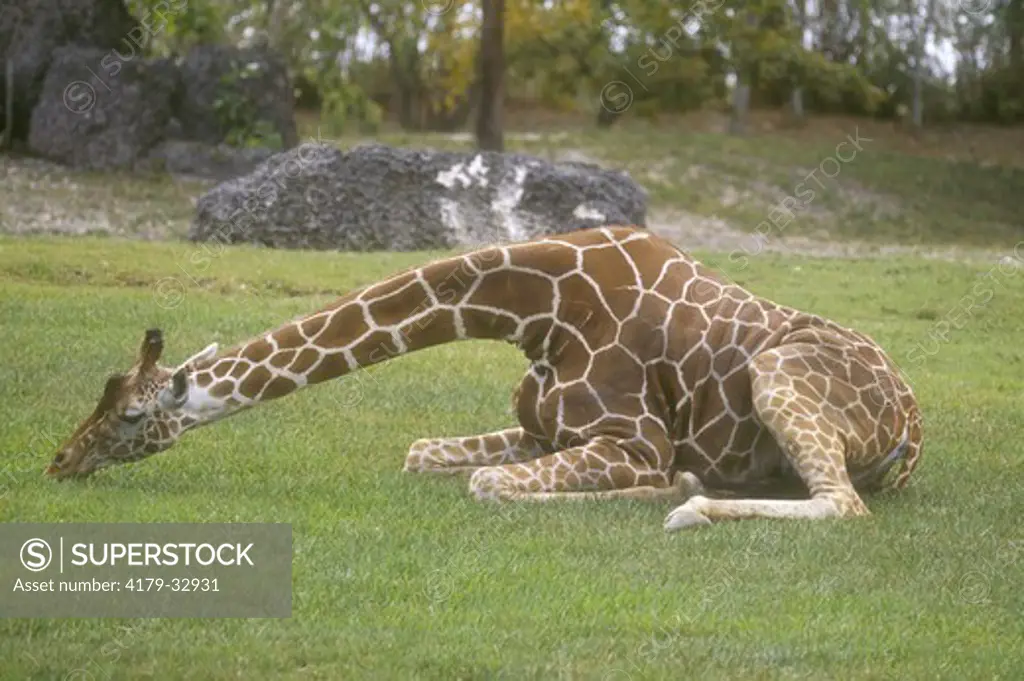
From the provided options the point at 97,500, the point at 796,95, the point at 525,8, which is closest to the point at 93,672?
the point at 97,500

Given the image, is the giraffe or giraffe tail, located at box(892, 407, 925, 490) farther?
giraffe tail, located at box(892, 407, 925, 490)

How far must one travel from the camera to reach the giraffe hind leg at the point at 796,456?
6715 mm

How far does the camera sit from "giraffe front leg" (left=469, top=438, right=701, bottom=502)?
7.00 m

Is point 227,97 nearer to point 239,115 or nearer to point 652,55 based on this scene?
point 239,115

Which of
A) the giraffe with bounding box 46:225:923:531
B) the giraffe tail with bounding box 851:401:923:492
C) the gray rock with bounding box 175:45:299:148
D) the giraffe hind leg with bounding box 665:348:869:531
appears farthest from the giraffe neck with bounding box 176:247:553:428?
the gray rock with bounding box 175:45:299:148

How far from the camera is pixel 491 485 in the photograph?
6.98 meters

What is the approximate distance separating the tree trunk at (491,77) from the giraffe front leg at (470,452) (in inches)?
552

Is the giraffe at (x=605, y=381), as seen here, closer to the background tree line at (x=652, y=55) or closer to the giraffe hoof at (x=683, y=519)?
the giraffe hoof at (x=683, y=519)

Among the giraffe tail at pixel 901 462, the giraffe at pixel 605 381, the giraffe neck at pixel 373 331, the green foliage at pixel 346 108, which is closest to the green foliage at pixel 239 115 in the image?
the green foliage at pixel 346 108

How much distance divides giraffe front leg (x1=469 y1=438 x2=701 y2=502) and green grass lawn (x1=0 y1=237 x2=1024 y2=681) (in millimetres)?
124

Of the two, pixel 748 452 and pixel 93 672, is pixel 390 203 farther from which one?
pixel 93 672

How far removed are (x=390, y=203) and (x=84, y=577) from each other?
37.1ft

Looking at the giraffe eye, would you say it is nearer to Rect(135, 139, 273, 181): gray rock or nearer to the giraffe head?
the giraffe head

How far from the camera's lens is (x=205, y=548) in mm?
6043
